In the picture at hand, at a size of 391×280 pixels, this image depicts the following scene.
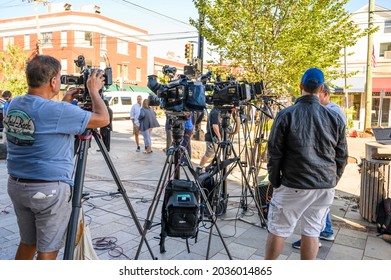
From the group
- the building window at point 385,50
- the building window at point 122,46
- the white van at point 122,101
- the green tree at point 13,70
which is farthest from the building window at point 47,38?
the building window at point 385,50

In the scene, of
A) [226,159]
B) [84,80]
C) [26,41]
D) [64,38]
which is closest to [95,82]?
[84,80]

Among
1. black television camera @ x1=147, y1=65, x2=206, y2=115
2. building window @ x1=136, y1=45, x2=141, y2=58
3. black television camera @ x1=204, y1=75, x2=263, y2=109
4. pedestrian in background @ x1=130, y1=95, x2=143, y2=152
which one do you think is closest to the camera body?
black television camera @ x1=204, y1=75, x2=263, y2=109

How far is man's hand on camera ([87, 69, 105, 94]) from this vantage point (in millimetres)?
1897

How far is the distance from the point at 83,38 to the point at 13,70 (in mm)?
9738

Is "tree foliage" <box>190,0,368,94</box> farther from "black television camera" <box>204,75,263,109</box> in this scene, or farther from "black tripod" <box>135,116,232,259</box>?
Answer: "black tripod" <box>135,116,232,259</box>

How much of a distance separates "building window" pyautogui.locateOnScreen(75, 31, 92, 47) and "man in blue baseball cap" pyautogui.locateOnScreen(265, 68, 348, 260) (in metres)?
11.3

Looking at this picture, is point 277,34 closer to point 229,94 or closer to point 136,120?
point 136,120

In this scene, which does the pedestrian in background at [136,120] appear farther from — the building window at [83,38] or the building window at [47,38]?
the building window at [47,38]

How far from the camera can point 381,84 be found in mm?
15992

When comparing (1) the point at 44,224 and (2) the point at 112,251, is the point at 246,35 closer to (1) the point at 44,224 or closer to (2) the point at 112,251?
(2) the point at 112,251

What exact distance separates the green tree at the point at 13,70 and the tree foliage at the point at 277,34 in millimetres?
14447

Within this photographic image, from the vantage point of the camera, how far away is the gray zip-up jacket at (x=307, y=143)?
2.16 metres

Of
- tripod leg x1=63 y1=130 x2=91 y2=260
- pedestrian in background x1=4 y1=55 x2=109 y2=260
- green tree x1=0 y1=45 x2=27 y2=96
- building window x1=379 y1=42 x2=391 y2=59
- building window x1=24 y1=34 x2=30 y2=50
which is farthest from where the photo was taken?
building window x1=24 y1=34 x2=30 y2=50
